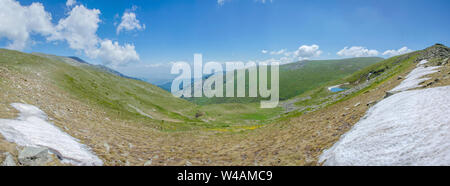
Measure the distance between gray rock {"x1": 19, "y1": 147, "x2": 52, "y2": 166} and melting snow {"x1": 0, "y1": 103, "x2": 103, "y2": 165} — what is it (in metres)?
0.87

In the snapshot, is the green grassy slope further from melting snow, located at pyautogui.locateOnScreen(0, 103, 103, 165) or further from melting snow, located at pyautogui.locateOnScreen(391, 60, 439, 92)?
melting snow, located at pyautogui.locateOnScreen(391, 60, 439, 92)

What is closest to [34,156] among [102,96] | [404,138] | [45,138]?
[45,138]

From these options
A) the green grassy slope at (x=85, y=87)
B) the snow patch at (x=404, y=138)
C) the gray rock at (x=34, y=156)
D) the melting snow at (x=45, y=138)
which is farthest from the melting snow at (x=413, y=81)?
the green grassy slope at (x=85, y=87)

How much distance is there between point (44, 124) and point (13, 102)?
5154mm

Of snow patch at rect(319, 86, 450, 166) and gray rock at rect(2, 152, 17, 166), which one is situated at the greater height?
snow patch at rect(319, 86, 450, 166)

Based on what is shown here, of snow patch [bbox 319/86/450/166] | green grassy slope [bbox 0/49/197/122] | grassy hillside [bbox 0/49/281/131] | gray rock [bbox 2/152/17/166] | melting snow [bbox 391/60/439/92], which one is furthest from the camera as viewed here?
green grassy slope [bbox 0/49/197/122]

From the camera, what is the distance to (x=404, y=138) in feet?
27.9

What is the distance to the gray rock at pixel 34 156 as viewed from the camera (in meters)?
8.08

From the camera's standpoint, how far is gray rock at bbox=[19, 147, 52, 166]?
808cm

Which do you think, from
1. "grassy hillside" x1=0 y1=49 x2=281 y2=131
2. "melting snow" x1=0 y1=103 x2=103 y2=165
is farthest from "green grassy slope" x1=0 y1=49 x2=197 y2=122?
"melting snow" x1=0 y1=103 x2=103 y2=165

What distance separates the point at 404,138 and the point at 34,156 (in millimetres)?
17790

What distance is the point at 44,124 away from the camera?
1344 cm
